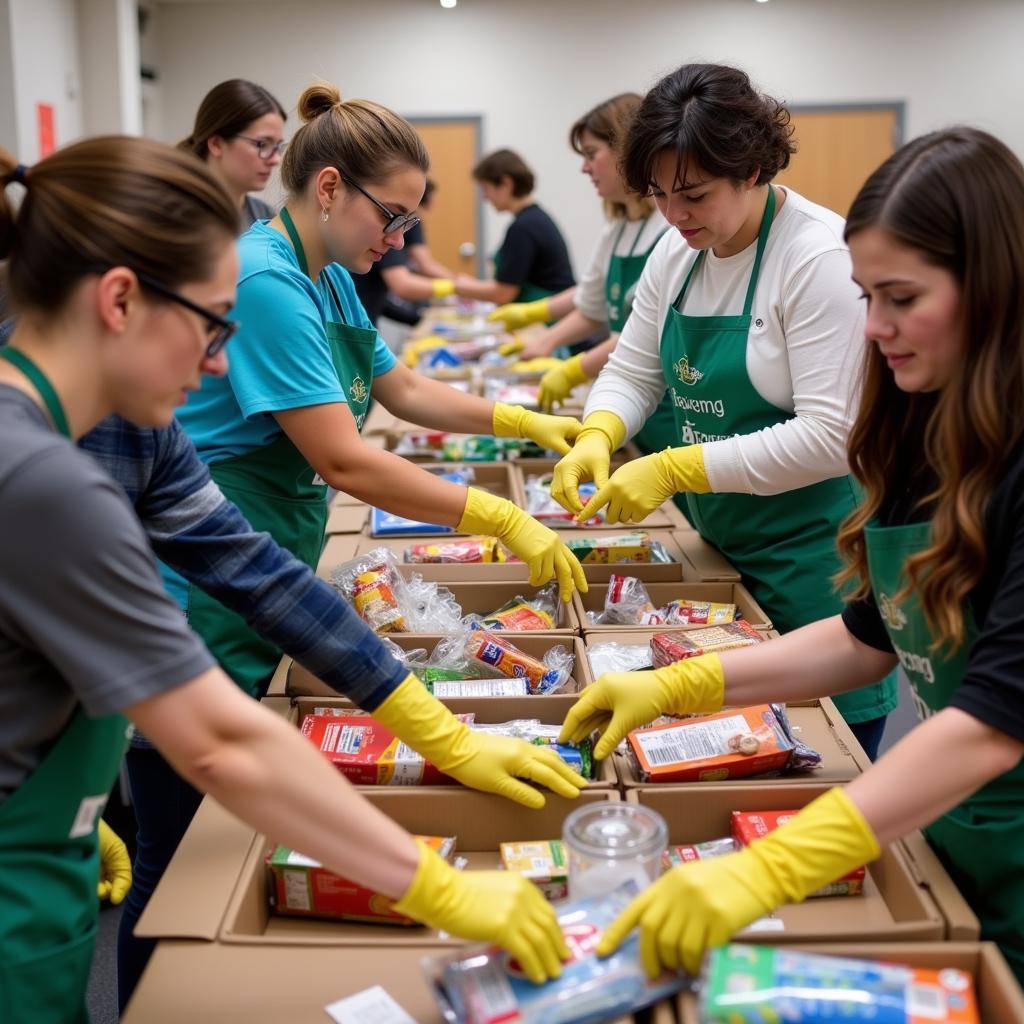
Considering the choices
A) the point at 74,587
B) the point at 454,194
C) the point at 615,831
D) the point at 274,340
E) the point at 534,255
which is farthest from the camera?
the point at 454,194

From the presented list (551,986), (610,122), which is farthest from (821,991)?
(610,122)

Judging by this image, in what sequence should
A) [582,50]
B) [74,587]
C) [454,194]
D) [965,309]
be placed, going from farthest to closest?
[454,194]
[582,50]
[965,309]
[74,587]

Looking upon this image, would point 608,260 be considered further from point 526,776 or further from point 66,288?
point 66,288

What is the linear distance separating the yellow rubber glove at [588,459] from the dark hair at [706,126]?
610 mm

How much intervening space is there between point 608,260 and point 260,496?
89.8 inches

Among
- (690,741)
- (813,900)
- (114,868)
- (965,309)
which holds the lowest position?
(114,868)

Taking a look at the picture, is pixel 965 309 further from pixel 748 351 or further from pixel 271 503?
pixel 271 503

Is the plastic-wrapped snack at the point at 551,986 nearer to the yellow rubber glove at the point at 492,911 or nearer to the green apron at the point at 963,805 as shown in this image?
the yellow rubber glove at the point at 492,911

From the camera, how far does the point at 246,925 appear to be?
133 centimetres

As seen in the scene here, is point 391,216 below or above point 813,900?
above

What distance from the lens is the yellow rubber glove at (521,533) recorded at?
6.77ft

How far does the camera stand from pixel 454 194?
10.9m

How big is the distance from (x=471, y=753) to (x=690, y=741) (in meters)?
0.33

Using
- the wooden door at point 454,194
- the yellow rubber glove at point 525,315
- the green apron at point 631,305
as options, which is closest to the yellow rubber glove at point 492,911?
the green apron at point 631,305
